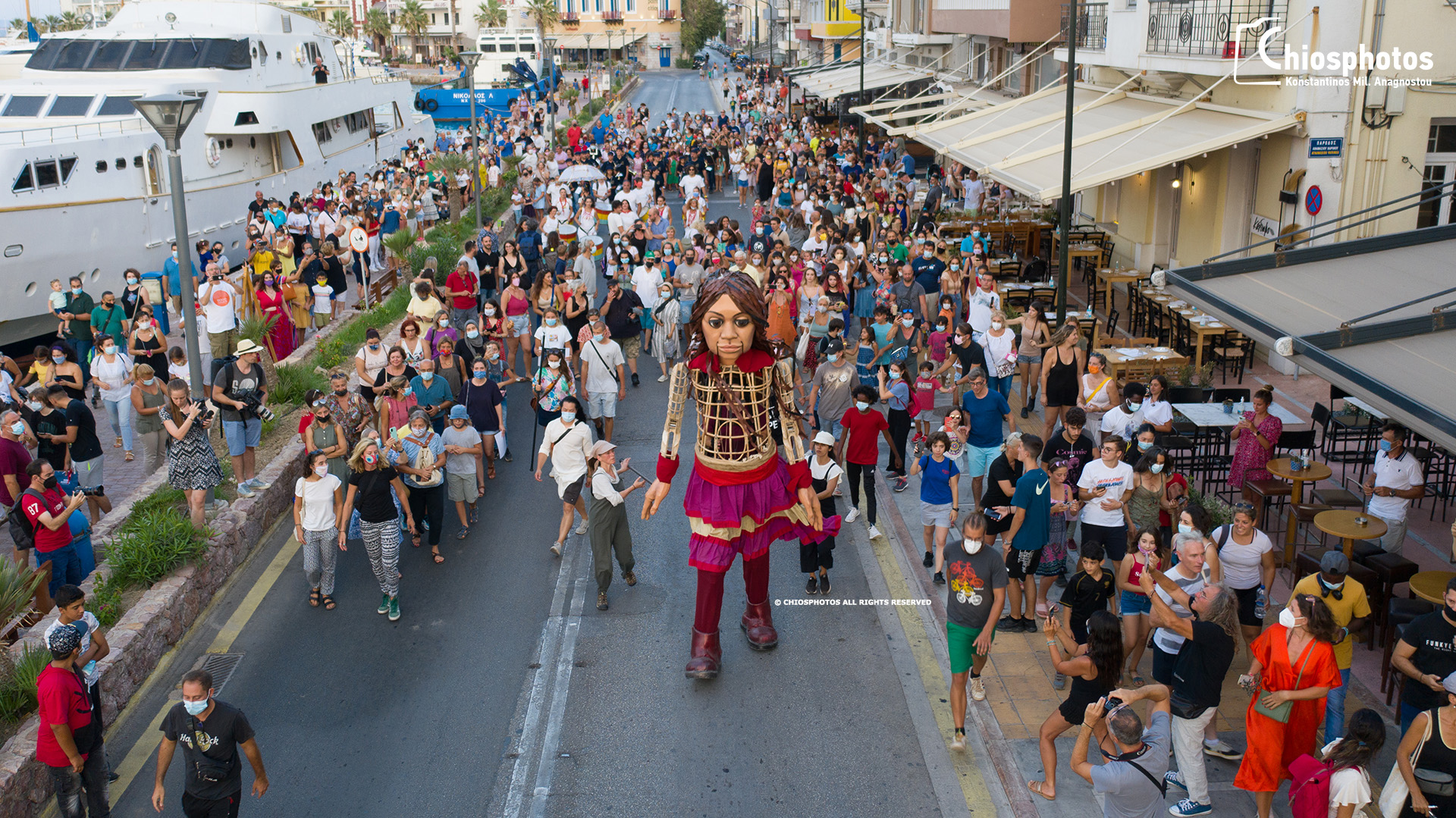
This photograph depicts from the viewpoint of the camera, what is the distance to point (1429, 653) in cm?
664

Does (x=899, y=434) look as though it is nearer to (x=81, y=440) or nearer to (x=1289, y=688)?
(x=1289, y=688)

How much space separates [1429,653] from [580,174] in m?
22.3

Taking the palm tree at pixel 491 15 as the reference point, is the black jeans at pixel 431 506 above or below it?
below

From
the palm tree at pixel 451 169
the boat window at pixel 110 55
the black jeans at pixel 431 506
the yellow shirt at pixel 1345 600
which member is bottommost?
the black jeans at pixel 431 506

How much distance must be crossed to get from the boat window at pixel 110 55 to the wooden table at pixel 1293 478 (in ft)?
85.6

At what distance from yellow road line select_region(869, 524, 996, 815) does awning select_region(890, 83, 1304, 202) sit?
7.72m

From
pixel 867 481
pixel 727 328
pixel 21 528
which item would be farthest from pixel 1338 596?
pixel 21 528

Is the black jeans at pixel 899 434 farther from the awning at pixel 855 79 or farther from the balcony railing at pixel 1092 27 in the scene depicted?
the awning at pixel 855 79

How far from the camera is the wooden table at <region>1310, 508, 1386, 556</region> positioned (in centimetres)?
873

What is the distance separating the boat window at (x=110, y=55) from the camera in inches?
1048

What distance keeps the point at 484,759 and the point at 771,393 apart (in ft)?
10.5

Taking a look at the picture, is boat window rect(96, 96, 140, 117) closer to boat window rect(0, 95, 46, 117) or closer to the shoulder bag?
boat window rect(0, 95, 46, 117)

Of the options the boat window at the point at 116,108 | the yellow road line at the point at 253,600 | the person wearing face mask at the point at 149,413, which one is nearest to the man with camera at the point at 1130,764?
the yellow road line at the point at 253,600

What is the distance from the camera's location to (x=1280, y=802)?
6984 millimetres
